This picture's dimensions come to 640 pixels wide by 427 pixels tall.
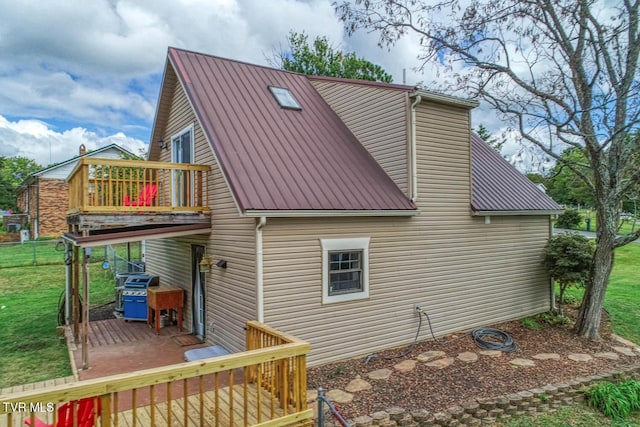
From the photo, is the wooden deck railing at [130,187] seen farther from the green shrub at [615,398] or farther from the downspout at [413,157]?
the green shrub at [615,398]

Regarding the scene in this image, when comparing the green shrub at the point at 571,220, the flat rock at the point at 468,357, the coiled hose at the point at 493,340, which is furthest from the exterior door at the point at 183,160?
the green shrub at the point at 571,220

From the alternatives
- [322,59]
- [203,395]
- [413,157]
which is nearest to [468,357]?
[413,157]

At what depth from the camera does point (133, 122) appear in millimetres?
41688

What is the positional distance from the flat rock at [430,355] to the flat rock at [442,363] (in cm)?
14

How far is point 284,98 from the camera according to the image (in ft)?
33.2

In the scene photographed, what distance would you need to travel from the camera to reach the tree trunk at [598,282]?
360 inches

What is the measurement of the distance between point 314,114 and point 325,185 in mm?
3119

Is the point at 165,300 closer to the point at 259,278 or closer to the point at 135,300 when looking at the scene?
the point at 135,300

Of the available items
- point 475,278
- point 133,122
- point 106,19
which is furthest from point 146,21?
point 133,122

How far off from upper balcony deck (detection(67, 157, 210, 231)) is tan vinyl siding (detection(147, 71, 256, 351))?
359 millimetres

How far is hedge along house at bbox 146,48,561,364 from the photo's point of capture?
7.00 m

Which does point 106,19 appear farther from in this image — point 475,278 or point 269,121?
point 475,278

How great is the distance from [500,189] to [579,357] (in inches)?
177

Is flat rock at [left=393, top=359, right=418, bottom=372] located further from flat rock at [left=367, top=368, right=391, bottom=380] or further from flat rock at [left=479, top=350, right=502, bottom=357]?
flat rock at [left=479, top=350, right=502, bottom=357]
